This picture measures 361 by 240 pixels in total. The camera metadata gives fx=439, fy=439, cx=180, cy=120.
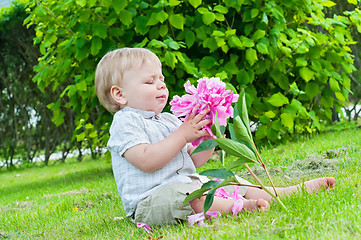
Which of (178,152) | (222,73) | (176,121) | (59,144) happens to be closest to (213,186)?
(178,152)

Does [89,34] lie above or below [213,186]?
above

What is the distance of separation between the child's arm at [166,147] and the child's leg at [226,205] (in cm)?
25

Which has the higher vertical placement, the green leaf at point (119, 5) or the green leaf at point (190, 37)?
the green leaf at point (119, 5)

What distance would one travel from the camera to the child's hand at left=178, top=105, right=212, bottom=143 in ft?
6.46

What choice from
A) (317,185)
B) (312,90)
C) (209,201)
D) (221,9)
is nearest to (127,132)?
(209,201)

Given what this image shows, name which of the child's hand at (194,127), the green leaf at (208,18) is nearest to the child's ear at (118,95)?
the child's hand at (194,127)

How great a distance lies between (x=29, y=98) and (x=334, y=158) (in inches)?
255

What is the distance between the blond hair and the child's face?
3cm

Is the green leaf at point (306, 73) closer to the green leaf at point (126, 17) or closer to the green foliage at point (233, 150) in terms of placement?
the green leaf at point (126, 17)

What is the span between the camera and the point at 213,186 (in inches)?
71.2

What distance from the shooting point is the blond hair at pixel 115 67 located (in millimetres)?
2217

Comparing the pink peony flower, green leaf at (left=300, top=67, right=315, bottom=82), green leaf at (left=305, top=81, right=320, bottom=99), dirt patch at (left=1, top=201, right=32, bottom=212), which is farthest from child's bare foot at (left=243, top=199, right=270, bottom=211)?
green leaf at (left=305, top=81, right=320, bottom=99)

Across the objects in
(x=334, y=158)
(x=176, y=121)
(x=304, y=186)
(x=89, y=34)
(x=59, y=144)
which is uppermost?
(x=89, y=34)

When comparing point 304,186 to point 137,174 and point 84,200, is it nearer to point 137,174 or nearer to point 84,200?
point 137,174
